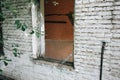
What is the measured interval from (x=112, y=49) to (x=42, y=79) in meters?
1.69

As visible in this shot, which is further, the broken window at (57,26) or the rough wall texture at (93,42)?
the broken window at (57,26)

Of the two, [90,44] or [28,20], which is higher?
[28,20]

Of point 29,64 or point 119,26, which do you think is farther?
point 29,64

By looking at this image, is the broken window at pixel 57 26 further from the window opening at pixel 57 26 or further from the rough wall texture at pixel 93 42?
the rough wall texture at pixel 93 42

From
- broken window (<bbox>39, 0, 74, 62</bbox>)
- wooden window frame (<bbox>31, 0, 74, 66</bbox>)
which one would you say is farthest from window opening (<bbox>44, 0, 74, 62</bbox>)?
wooden window frame (<bbox>31, 0, 74, 66</bbox>)

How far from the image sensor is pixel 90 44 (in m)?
2.73

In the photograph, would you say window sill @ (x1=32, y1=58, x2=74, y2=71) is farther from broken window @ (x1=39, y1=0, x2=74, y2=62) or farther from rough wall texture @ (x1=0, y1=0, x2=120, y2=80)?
broken window @ (x1=39, y1=0, x2=74, y2=62)

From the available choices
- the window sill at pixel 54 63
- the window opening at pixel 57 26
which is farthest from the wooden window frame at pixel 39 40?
the window opening at pixel 57 26

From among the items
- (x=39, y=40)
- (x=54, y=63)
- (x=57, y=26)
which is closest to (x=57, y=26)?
(x=57, y=26)

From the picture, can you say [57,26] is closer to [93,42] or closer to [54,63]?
[54,63]

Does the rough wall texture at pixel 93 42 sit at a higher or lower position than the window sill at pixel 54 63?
higher

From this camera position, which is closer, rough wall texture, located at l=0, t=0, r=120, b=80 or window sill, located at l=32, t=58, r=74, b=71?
rough wall texture, located at l=0, t=0, r=120, b=80

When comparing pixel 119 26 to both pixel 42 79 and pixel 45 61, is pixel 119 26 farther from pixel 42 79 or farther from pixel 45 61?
pixel 42 79

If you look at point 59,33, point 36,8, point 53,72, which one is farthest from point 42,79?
point 36,8
